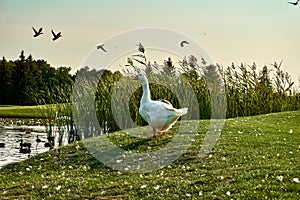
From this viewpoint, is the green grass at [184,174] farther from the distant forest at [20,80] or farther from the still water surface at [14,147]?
the distant forest at [20,80]

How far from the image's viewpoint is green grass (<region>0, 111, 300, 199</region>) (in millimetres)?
7207

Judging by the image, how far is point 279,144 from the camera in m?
10.6

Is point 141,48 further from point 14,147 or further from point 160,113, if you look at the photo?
point 160,113

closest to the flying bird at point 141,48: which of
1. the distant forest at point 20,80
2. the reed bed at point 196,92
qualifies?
the reed bed at point 196,92

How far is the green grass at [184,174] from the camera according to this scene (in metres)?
7.21

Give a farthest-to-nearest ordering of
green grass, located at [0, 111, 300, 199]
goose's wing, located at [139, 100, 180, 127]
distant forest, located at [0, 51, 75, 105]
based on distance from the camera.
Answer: distant forest, located at [0, 51, 75, 105] → goose's wing, located at [139, 100, 180, 127] → green grass, located at [0, 111, 300, 199]

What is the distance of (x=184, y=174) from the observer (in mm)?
8359

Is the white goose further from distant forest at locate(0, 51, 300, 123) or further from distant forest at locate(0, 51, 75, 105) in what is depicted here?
distant forest at locate(0, 51, 75, 105)

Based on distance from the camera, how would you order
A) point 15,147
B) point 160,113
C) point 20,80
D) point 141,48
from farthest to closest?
point 20,80 → point 141,48 → point 15,147 → point 160,113

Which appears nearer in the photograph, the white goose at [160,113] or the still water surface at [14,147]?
the white goose at [160,113]

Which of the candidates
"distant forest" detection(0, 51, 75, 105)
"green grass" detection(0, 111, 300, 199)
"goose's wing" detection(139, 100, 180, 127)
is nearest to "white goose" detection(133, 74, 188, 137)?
"goose's wing" detection(139, 100, 180, 127)

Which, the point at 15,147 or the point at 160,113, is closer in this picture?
the point at 160,113

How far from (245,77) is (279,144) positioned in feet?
26.4

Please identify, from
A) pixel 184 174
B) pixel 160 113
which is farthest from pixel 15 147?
pixel 184 174
